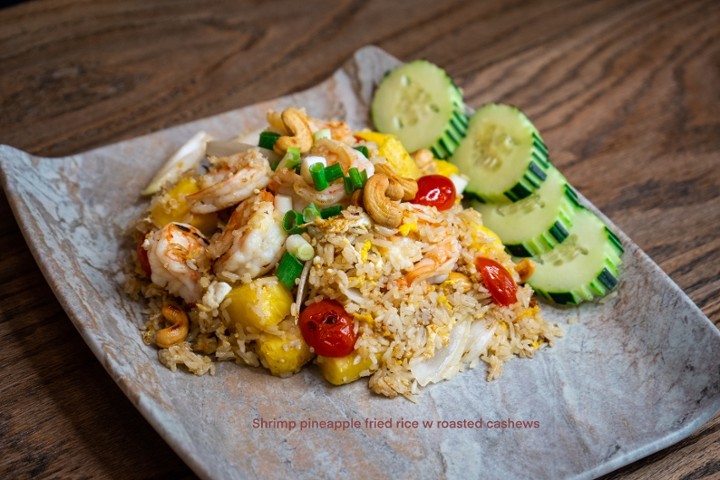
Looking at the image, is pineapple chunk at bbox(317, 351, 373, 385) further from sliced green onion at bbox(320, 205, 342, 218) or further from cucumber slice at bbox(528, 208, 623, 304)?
cucumber slice at bbox(528, 208, 623, 304)

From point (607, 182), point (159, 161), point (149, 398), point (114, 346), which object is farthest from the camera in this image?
point (607, 182)

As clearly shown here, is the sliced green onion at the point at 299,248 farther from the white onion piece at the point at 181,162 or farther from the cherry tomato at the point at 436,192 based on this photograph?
the white onion piece at the point at 181,162

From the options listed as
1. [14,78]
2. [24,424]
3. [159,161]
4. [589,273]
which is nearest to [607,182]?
[589,273]

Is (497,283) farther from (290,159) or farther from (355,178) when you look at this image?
(290,159)

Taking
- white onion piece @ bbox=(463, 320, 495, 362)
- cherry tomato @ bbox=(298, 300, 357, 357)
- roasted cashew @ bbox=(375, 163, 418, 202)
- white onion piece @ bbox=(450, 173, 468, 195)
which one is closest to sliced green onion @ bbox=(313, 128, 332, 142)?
roasted cashew @ bbox=(375, 163, 418, 202)

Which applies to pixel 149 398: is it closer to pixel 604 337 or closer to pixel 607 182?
pixel 604 337

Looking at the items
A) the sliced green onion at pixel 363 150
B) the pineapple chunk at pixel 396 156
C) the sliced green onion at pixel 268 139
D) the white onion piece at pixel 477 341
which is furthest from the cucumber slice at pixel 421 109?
the white onion piece at pixel 477 341
